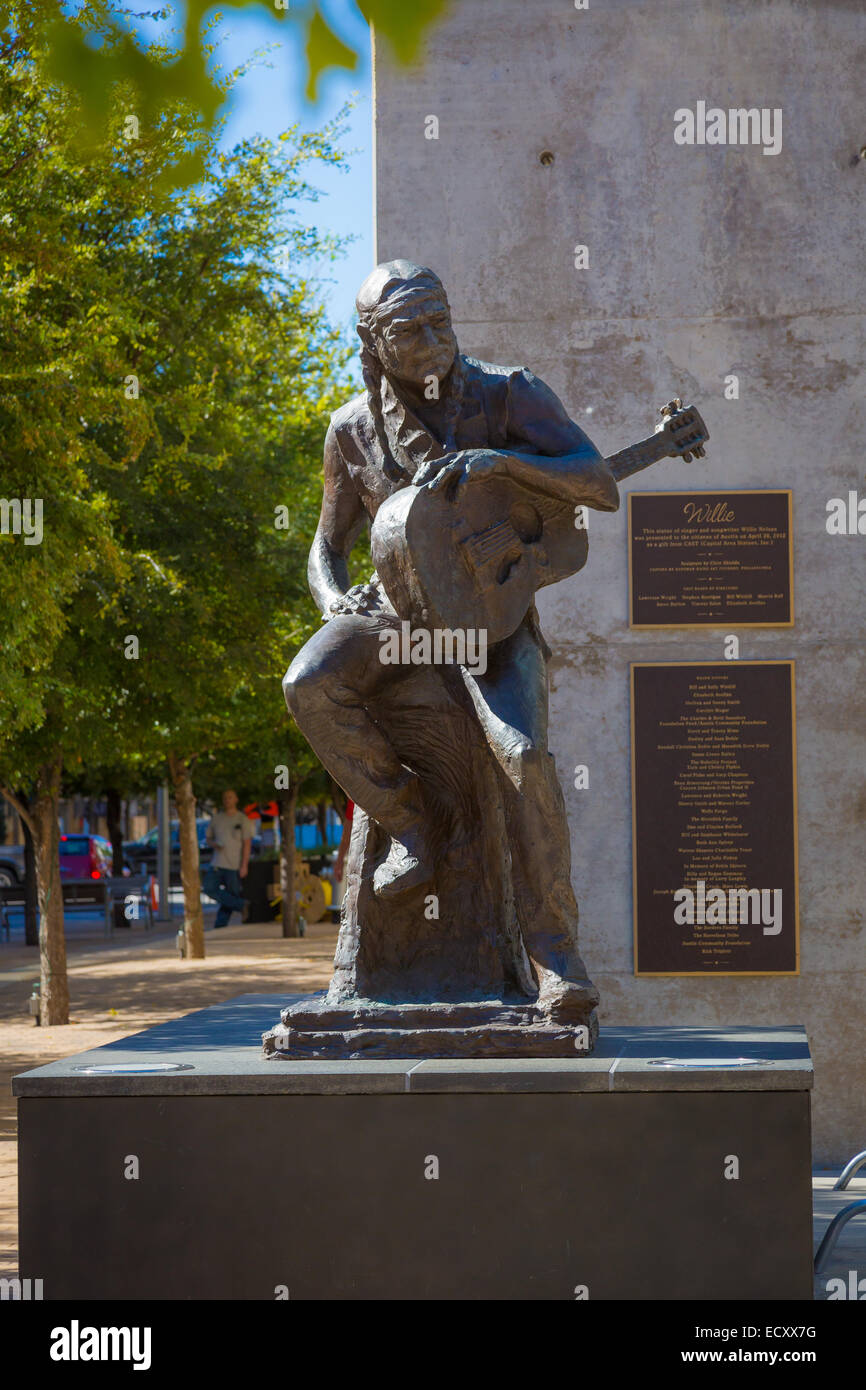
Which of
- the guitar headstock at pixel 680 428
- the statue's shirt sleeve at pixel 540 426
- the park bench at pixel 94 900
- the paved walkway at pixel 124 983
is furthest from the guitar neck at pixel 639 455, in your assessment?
the park bench at pixel 94 900

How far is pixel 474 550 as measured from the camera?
17.5ft

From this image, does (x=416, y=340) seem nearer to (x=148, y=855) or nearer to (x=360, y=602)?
(x=360, y=602)

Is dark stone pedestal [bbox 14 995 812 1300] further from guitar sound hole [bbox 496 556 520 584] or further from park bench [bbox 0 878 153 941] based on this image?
park bench [bbox 0 878 153 941]

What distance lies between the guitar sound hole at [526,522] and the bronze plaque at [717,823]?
357 centimetres

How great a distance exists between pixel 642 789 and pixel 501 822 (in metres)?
3.64

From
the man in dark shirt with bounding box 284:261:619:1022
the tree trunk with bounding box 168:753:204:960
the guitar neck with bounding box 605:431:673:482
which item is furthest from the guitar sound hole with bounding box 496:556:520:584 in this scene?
the tree trunk with bounding box 168:753:204:960

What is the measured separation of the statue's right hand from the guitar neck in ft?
2.93

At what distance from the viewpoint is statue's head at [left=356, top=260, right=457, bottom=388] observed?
17.5 ft

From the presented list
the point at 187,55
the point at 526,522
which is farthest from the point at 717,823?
the point at 187,55

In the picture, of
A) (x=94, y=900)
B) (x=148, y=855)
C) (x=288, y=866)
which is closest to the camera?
(x=288, y=866)

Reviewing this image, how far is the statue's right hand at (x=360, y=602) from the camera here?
5.43m

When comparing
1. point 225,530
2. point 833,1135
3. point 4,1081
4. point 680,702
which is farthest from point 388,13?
point 225,530

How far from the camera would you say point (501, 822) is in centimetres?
537

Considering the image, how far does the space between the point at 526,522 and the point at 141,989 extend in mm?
13484
